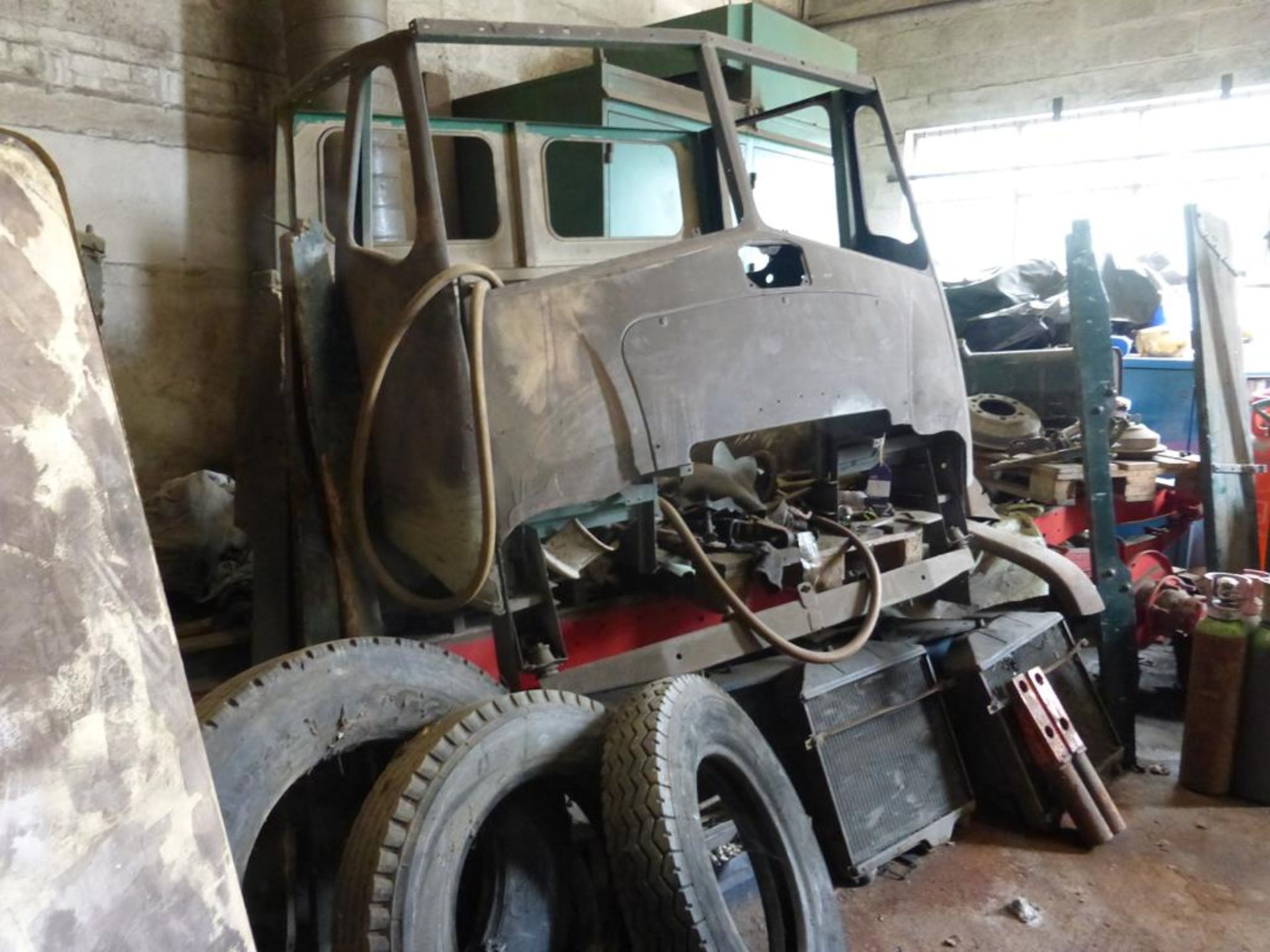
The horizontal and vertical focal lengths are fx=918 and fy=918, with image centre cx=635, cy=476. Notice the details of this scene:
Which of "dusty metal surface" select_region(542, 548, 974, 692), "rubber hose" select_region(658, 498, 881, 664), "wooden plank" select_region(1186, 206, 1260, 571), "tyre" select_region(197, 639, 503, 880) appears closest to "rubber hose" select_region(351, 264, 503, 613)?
"tyre" select_region(197, 639, 503, 880)

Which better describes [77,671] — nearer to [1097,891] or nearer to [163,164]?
[1097,891]

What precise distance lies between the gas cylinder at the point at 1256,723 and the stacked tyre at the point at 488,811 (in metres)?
1.78

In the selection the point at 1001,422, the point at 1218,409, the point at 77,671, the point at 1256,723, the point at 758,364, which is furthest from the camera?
the point at 1001,422

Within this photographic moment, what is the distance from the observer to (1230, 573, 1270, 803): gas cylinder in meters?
2.94

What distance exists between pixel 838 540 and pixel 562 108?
2.87 meters

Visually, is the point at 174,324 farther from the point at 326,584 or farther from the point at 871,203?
the point at 871,203

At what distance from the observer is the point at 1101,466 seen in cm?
337

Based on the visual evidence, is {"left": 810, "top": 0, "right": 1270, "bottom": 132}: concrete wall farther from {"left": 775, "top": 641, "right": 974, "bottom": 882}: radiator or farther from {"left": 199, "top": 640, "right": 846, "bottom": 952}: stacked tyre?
{"left": 199, "top": 640, "right": 846, "bottom": 952}: stacked tyre

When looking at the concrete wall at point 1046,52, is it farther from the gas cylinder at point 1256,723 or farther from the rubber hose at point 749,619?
the rubber hose at point 749,619

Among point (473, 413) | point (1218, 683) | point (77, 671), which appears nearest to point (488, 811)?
point (473, 413)

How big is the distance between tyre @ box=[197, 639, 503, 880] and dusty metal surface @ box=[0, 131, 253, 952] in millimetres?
Result: 634

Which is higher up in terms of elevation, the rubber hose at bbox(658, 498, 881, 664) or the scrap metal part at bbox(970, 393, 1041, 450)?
the scrap metal part at bbox(970, 393, 1041, 450)

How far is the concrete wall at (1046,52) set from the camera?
243 inches

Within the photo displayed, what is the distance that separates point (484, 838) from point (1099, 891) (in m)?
A: 1.72
